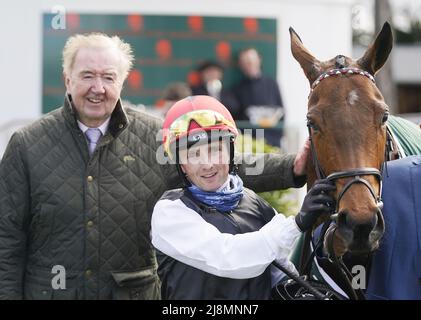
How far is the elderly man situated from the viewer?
4.01 metres

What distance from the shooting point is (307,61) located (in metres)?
3.84

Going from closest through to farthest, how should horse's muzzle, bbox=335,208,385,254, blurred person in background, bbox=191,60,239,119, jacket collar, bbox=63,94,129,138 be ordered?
horse's muzzle, bbox=335,208,385,254, jacket collar, bbox=63,94,129,138, blurred person in background, bbox=191,60,239,119

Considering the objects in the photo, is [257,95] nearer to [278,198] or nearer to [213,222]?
[278,198]

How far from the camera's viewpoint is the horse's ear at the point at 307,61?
3756mm

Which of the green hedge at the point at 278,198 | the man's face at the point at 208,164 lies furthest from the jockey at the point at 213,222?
the green hedge at the point at 278,198

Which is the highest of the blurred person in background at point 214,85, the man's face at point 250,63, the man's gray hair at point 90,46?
the man's face at point 250,63

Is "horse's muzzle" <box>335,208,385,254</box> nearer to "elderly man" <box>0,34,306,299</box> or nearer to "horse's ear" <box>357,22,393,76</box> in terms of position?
"horse's ear" <box>357,22,393,76</box>

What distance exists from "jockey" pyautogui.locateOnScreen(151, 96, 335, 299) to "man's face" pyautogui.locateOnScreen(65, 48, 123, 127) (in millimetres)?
588

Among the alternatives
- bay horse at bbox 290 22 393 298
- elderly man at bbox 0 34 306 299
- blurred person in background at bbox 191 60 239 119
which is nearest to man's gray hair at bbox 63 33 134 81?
elderly man at bbox 0 34 306 299

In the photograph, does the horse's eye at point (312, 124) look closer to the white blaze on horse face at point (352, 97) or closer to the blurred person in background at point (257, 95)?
the white blaze on horse face at point (352, 97)

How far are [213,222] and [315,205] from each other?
46 cm

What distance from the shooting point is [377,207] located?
3.15 metres
